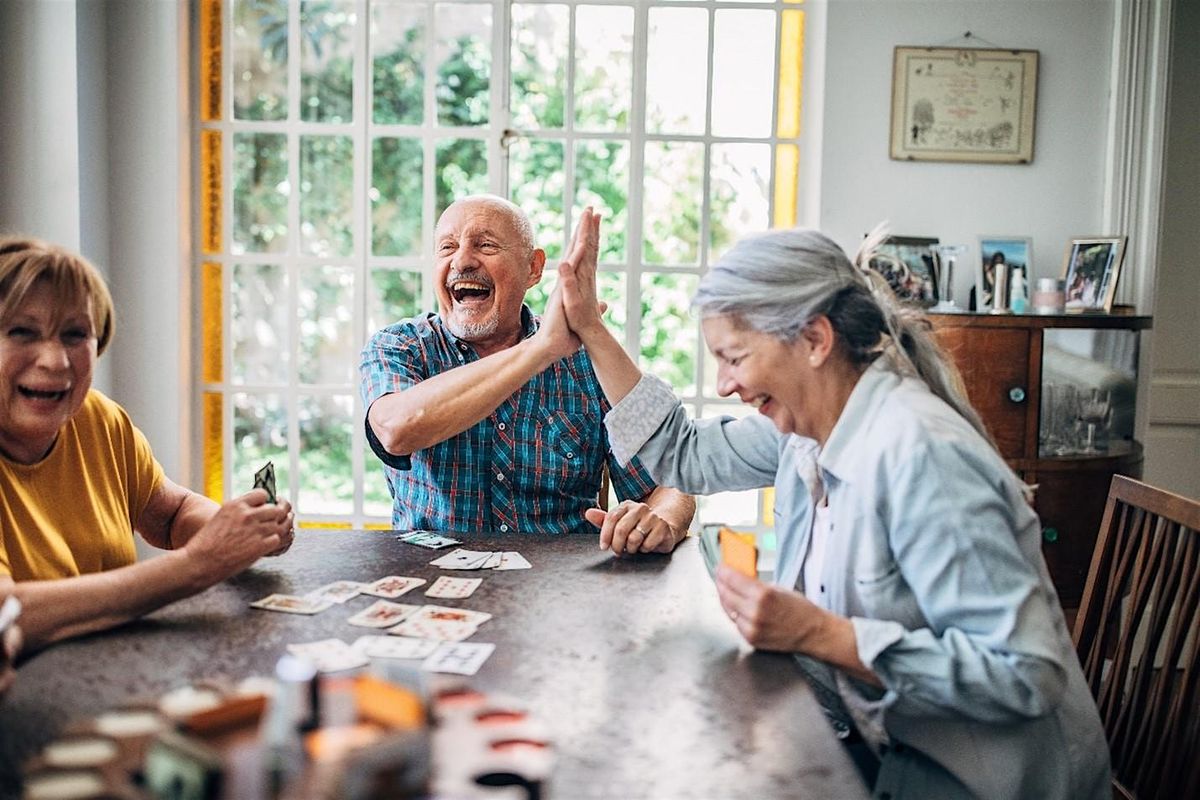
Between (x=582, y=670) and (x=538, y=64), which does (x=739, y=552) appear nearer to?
(x=582, y=670)

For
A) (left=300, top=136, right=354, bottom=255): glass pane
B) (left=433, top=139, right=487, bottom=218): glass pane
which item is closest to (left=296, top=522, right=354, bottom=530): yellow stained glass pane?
(left=300, top=136, right=354, bottom=255): glass pane

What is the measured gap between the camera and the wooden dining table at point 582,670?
105 cm

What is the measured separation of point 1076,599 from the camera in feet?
10.9

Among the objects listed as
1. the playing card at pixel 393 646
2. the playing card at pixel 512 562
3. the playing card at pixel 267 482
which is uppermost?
the playing card at pixel 267 482

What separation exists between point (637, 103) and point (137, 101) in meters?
1.79

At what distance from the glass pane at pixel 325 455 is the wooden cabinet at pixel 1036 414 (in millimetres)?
2187

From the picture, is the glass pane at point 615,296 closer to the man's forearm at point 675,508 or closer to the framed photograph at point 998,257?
the framed photograph at point 998,257

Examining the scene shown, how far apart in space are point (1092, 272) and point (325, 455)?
2850 millimetres

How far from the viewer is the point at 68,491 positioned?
1692 mm

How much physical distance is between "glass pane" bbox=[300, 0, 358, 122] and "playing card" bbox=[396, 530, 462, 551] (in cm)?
231

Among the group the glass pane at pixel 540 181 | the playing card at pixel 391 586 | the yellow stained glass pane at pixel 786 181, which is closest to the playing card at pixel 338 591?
the playing card at pixel 391 586

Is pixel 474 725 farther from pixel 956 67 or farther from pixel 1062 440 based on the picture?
pixel 956 67

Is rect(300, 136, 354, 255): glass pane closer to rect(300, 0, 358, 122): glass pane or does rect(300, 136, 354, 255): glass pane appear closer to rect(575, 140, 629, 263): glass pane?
rect(300, 0, 358, 122): glass pane

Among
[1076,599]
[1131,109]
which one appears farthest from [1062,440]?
[1131,109]
